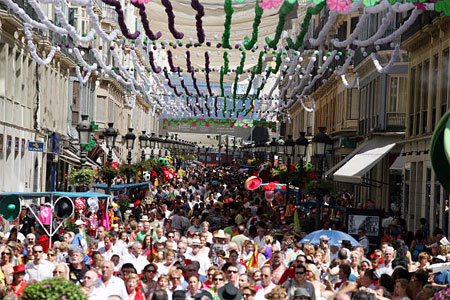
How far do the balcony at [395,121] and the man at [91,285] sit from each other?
26771mm

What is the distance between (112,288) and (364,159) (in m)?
25.0

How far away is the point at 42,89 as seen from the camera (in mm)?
41375

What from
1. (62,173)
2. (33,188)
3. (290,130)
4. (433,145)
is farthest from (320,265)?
(290,130)

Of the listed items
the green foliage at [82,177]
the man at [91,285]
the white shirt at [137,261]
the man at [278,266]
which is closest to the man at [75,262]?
the white shirt at [137,261]

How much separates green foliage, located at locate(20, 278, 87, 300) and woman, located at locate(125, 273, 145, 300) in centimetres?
354

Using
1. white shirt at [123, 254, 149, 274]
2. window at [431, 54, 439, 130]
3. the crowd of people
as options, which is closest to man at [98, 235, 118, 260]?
the crowd of people

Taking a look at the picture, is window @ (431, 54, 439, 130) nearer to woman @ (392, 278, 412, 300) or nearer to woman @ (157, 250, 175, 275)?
woman @ (157, 250, 175, 275)

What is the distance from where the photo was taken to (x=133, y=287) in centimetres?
1267

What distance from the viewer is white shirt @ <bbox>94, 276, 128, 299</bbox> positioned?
40.8 ft

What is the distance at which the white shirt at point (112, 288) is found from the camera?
1242cm

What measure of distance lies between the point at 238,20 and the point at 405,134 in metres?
9.58

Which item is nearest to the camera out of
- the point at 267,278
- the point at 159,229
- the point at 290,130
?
the point at 267,278

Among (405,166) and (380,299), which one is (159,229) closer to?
(380,299)

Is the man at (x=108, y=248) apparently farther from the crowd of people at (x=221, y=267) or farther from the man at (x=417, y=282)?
the man at (x=417, y=282)
